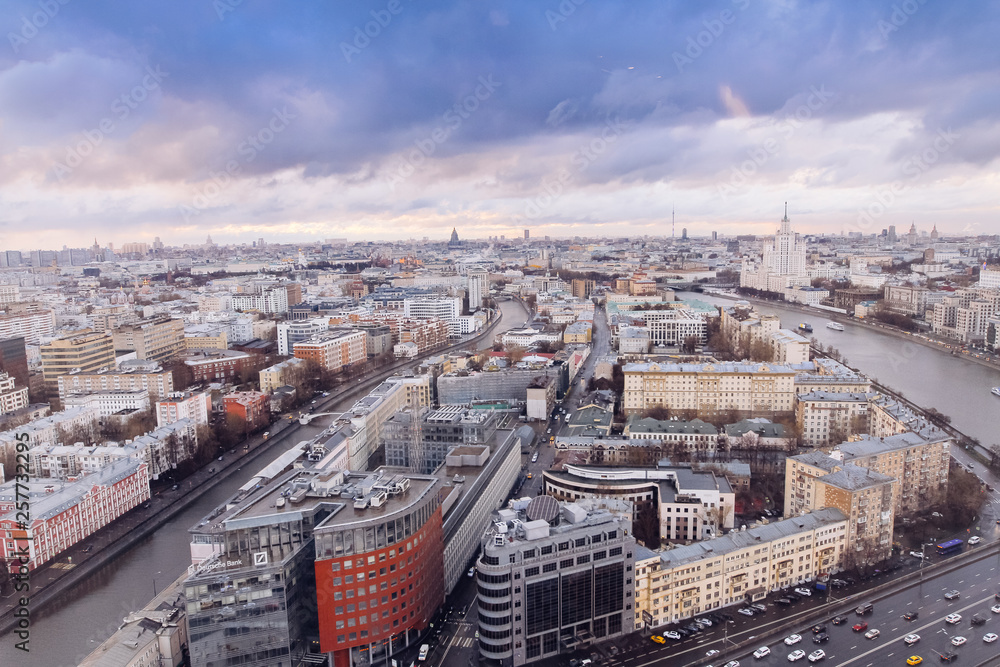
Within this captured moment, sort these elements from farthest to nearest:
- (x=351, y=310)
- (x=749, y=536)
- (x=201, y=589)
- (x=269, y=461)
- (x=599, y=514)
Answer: (x=351, y=310) < (x=269, y=461) < (x=749, y=536) < (x=599, y=514) < (x=201, y=589)

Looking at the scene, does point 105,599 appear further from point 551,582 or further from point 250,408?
point 250,408

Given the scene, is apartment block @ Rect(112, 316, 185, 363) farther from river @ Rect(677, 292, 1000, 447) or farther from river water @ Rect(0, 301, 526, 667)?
river @ Rect(677, 292, 1000, 447)

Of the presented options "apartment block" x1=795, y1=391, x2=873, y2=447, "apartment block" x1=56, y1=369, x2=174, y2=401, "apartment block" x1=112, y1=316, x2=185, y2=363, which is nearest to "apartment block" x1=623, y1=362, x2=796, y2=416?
"apartment block" x1=795, y1=391, x2=873, y2=447

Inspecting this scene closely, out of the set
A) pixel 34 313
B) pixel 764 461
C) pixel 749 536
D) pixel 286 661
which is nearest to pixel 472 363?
pixel 764 461

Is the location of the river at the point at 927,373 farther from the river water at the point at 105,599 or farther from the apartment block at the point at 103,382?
the apartment block at the point at 103,382

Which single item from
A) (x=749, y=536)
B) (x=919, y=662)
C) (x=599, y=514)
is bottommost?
(x=919, y=662)

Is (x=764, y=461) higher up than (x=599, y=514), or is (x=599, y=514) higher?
(x=599, y=514)

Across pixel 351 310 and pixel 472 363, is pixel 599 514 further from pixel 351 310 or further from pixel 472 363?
pixel 351 310
